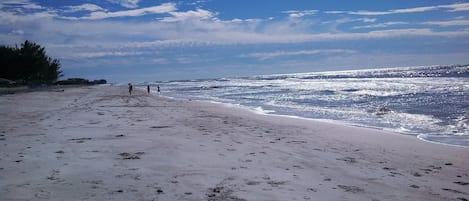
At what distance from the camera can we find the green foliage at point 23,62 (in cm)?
6284

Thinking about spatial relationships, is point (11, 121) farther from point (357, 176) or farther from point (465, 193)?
point (465, 193)

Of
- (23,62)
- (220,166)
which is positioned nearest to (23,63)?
(23,62)

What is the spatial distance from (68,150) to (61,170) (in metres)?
1.80

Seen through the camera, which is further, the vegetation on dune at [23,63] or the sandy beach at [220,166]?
the vegetation on dune at [23,63]

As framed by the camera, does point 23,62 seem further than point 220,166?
Yes

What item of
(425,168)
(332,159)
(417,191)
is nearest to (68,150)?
(332,159)

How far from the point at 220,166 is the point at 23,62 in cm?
6621

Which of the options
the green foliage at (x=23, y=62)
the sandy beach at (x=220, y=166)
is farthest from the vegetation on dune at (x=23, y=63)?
the sandy beach at (x=220, y=166)

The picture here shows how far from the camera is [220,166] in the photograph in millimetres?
6848

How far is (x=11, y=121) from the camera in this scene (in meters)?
12.8

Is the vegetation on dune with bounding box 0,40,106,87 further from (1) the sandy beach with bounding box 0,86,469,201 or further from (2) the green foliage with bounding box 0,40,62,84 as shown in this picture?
(1) the sandy beach with bounding box 0,86,469,201

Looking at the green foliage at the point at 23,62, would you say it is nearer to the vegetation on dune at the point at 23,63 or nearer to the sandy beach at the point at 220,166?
the vegetation on dune at the point at 23,63

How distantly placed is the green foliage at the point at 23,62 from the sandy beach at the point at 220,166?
59.1 m

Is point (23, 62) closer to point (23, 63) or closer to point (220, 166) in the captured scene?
point (23, 63)
